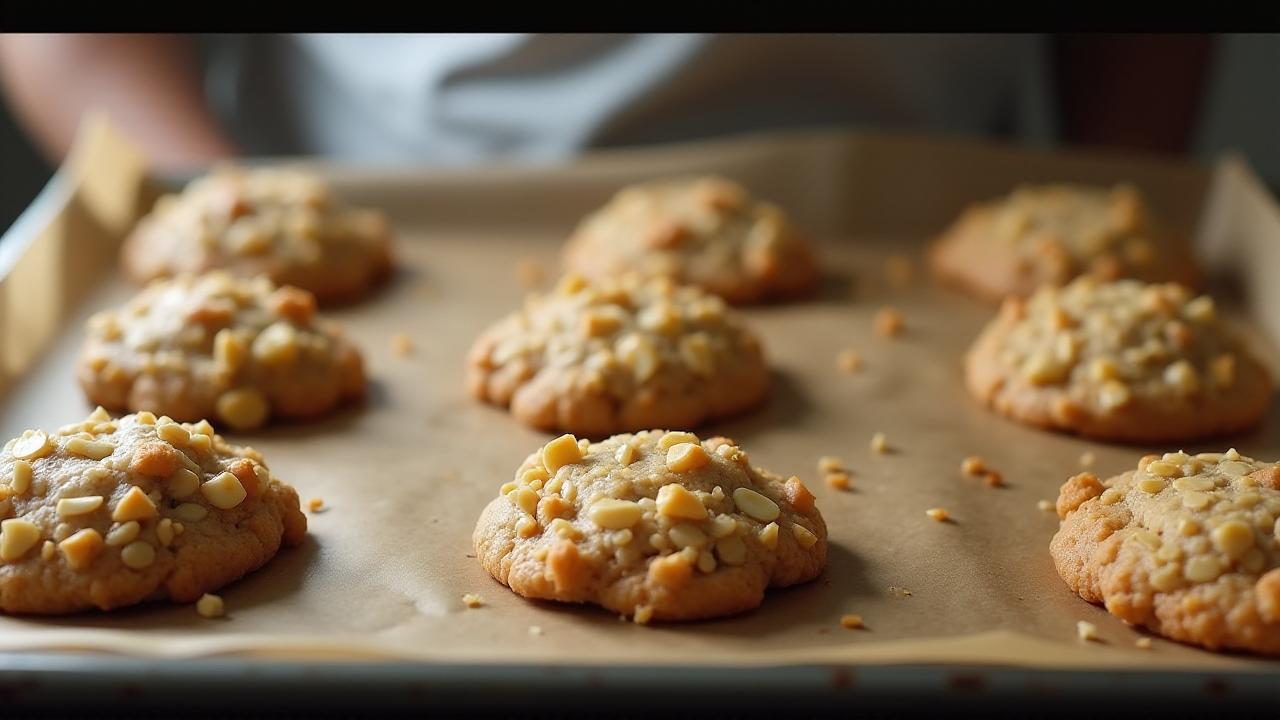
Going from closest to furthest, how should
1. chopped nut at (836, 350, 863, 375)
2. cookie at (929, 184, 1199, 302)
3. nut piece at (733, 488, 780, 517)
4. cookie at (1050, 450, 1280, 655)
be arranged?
cookie at (1050, 450, 1280, 655) < nut piece at (733, 488, 780, 517) < chopped nut at (836, 350, 863, 375) < cookie at (929, 184, 1199, 302)

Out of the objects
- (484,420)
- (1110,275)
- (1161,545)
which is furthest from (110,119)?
(1161,545)

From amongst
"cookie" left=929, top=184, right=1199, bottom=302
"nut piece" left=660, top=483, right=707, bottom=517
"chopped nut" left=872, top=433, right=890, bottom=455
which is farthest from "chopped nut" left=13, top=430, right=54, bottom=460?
"cookie" left=929, top=184, right=1199, bottom=302

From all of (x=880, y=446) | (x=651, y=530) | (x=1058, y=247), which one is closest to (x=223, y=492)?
(x=651, y=530)

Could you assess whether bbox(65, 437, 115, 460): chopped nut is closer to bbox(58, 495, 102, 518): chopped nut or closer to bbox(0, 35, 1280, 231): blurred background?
bbox(58, 495, 102, 518): chopped nut

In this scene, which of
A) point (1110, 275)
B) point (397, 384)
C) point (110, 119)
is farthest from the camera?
point (110, 119)
